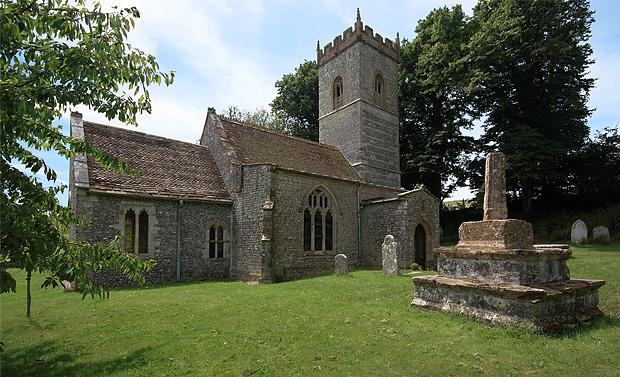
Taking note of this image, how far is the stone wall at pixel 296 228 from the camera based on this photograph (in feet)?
52.1

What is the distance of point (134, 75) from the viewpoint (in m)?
4.72

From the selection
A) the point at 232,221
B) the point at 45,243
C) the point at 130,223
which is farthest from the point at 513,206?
the point at 45,243

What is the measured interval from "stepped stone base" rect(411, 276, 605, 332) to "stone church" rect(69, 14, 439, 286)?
826 centimetres

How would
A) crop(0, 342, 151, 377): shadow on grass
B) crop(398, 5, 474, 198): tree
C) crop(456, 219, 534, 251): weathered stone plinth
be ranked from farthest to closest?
crop(398, 5, 474, 198): tree < crop(456, 219, 534, 251): weathered stone plinth < crop(0, 342, 151, 377): shadow on grass

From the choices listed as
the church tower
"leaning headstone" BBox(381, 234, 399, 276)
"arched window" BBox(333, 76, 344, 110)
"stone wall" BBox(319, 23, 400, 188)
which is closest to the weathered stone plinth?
"leaning headstone" BBox(381, 234, 399, 276)

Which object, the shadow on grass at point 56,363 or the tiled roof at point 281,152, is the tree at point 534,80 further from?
the shadow on grass at point 56,363

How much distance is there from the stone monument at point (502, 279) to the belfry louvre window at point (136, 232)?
10.9 meters

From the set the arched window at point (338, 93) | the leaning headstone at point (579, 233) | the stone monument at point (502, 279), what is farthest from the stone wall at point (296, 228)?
the leaning headstone at point (579, 233)

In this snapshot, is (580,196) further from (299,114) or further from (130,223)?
(130,223)

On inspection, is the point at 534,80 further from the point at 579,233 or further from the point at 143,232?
the point at 143,232

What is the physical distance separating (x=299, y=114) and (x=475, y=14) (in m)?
18.3

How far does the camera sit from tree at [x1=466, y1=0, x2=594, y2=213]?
25.4 meters

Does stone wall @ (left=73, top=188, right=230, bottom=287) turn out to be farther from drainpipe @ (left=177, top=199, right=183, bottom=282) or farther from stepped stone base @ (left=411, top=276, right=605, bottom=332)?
stepped stone base @ (left=411, top=276, right=605, bottom=332)

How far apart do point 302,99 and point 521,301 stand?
108ft
